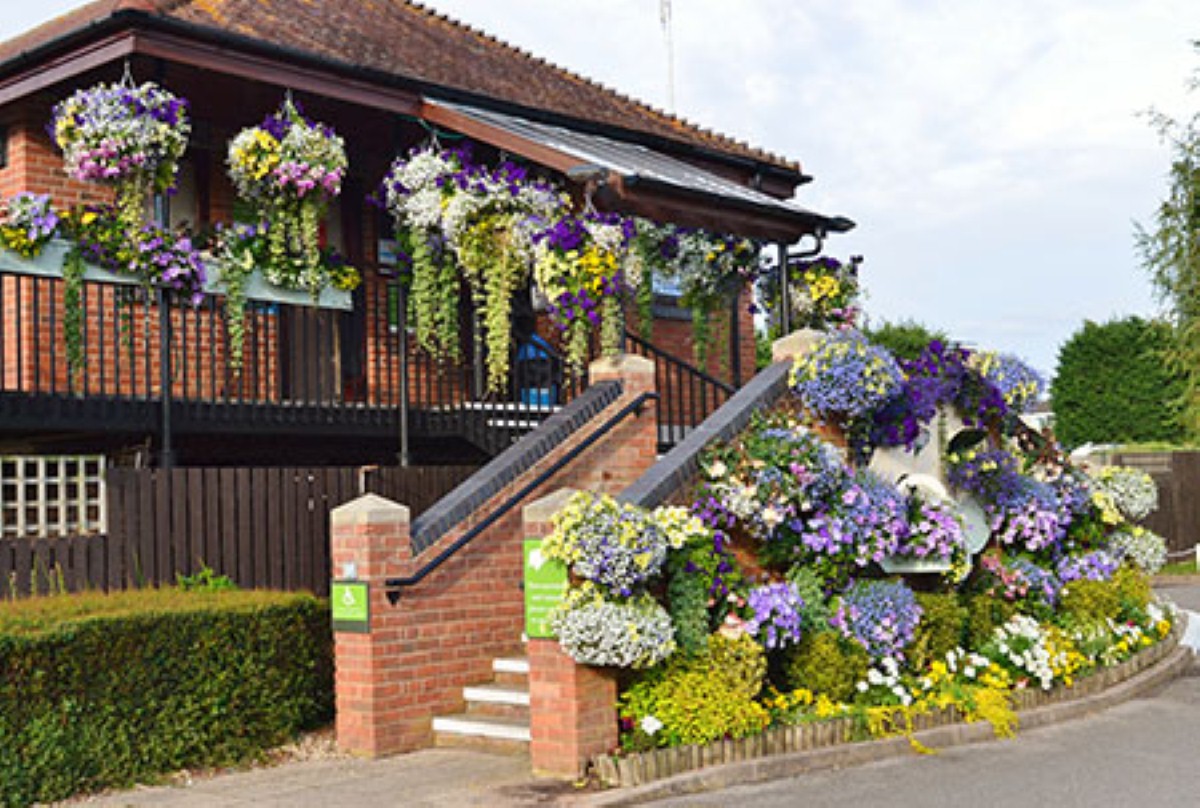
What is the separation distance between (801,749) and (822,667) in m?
0.66

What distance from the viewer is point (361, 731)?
888cm

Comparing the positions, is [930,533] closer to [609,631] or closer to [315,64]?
[609,631]

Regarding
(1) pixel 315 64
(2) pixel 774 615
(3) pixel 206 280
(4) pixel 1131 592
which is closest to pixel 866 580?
(2) pixel 774 615

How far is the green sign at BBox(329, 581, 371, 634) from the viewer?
8852mm

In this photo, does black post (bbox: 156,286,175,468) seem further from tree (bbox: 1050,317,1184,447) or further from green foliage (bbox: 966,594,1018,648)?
tree (bbox: 1050,317,1184,447)

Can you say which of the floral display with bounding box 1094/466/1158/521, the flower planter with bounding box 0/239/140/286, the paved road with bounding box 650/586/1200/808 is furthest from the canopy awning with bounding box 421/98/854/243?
the paved road with bounding box 650/586/1200/808

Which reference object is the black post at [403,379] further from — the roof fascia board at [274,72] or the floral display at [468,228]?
the roof fascia board at [274,72]

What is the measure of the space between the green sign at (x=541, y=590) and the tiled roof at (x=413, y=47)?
5208 millimetres

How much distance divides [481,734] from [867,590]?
2.78 m

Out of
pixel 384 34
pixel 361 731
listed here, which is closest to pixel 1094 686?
pixel 361 731

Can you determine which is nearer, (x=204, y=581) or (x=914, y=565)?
(x=204, y=581)

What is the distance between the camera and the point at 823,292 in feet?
43.7

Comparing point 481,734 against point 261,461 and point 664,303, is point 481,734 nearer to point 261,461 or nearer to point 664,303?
point 261,461

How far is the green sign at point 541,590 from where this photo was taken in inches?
323
